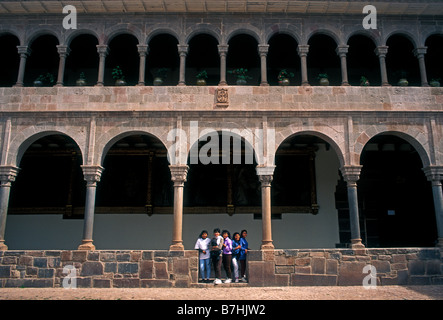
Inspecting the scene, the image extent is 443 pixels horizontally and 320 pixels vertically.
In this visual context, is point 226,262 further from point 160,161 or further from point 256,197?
point 160,161

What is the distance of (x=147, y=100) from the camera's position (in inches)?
437

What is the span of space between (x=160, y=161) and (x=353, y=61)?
25.3 feet

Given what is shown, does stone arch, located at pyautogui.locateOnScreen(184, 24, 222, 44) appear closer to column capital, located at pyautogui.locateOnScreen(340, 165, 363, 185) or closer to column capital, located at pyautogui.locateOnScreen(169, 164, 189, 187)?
column capital, located at pyautogui.locateOnScreen(169, 164, 189, 187)

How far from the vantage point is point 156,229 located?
13.4m

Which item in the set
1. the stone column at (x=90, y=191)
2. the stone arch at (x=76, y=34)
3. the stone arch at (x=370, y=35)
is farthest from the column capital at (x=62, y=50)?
the stone arch at (x=370, y=35)

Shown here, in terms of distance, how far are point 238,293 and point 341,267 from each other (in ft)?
9.81

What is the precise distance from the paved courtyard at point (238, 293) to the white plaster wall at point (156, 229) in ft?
12.2

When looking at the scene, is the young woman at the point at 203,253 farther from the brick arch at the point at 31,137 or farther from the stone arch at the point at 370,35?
the stone arch at the point at 370,35

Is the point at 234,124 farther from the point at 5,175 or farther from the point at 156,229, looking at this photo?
the point at 5,175

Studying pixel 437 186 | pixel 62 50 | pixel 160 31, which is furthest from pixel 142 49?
pixel 437 186
